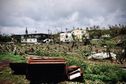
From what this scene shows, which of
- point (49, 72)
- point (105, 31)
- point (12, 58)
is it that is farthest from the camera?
point (105, 31)

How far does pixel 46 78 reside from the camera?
11352 mm

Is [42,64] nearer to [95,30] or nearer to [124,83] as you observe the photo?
[124,83]

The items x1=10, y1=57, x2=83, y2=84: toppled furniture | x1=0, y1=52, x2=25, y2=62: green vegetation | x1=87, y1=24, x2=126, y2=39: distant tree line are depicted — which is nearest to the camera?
x1=10, y1=57, x2=83, y2=84: toppled furniture

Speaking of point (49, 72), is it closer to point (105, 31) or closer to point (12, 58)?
point (12, 58)

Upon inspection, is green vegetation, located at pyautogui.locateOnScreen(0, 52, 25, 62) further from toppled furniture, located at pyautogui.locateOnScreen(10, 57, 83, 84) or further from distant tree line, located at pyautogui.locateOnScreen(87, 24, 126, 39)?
distant tree line, located at pyautogui.locateOnScreen(87, 24, 126, 39)

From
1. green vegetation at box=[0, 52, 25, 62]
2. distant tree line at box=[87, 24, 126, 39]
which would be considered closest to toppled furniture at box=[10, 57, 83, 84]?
green vegetation at box=[0, 52, 25, 62]

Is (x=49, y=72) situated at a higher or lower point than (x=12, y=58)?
lower

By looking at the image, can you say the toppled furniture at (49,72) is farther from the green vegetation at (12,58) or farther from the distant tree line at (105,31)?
the distant tree line at (105,31)

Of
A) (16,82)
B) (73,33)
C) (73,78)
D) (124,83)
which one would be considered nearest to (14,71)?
(16,82)

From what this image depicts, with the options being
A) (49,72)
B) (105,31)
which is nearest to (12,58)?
(49,72)

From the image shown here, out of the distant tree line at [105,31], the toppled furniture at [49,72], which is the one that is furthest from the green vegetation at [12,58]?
the distant tree line at [105,31]

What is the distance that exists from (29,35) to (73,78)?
82.5 meters

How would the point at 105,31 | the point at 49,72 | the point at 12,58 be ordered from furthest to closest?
the point at 105,31, the point at 12,58, the point at 49,72

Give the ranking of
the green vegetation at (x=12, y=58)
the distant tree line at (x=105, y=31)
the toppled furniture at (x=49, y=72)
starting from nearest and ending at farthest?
the toppled furniture at (x=49, y=72) < the green vegetation at (x=12, y=58) < the distant tree line at (x=105, y=31)
